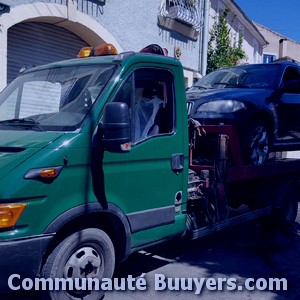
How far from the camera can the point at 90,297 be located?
3752mm

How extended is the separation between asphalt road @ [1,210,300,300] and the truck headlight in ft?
6.20

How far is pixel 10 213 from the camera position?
310cm

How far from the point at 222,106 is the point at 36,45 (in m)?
5.26

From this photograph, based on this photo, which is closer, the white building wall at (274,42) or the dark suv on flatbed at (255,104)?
the dark suv on flatbed at (255,104)

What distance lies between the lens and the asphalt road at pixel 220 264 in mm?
4348

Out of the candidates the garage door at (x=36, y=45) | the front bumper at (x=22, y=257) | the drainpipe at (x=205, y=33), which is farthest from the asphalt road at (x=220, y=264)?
the drainpipe at (x=205, y=33)

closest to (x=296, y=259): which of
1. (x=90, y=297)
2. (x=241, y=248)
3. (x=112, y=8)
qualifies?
(x=241, y=248)

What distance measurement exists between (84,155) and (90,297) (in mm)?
1272

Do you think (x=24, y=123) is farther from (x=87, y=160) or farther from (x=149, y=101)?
(x=149, y=101)

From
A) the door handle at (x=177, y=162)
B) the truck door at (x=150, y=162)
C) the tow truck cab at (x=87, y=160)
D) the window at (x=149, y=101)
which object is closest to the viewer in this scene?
the tow truck cab at (x=87, y=160)

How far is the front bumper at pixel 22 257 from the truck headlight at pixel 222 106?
3.10 metres

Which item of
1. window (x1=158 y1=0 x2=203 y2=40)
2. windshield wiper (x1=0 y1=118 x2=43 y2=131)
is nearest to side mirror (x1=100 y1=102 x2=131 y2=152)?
windshield wiper (x1=0 y1=118 x2=43 y2=131)

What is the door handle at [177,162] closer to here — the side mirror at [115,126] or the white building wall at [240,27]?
the side mirror at [115,126]

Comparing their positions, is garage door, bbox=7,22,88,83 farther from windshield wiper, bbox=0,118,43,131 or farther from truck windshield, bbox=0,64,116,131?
windshield wiper, bbox=0,118,43,131
